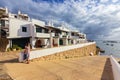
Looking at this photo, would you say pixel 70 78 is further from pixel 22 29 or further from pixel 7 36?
pixel 22 29

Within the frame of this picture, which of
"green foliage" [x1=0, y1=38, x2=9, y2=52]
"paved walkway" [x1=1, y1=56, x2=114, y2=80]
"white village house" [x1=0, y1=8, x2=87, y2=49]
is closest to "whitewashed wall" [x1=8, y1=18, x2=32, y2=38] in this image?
"white village house" [x1=0, y1=8, x2=87, y2=49]

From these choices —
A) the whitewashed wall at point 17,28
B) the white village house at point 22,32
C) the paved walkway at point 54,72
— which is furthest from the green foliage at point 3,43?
the paved walkway at point 54,72

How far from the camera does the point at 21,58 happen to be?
14484mm

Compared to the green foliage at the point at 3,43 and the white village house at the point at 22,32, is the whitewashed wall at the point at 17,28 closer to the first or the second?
the white village house at the point at 22,32

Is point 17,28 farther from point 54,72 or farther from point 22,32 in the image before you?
point 54,72

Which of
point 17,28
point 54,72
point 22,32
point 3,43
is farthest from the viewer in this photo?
point 22,32

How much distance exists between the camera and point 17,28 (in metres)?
29.4

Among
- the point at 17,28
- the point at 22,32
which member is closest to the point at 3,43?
the point at 17,28

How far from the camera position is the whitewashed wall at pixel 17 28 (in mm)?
28288

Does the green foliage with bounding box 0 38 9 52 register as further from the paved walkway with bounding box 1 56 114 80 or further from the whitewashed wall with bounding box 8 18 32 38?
the paved walkway with bounding box 1 56 114 80

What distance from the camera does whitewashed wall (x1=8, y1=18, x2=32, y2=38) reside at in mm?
28288

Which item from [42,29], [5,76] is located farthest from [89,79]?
[42,29]

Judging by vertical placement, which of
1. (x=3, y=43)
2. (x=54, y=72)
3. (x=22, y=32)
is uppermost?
(x=22, y=32)

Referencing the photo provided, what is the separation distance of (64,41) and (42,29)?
38.1 ft
